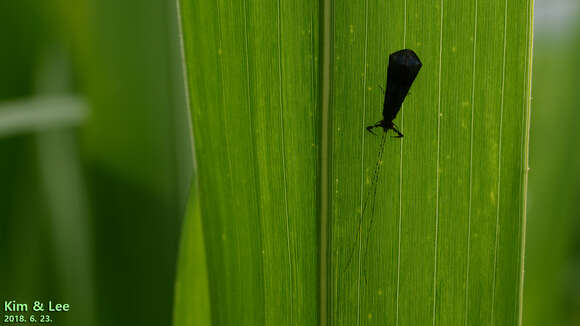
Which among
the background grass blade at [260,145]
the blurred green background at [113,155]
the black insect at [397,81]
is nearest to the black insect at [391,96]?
the black insect at [397,81]

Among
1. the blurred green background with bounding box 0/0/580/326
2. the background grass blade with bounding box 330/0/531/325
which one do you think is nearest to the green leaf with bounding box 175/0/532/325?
the background grass blade with bounding box 330/0/531/325

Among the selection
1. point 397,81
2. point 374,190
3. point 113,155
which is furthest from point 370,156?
point 113,155

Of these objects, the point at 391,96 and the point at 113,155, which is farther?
the point at 113,155

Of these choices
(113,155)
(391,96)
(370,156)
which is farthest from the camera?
(113,155)

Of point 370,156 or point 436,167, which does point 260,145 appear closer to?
point 370,156

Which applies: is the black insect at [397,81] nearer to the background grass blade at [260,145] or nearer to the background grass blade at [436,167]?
the background grass blade at [436,167]

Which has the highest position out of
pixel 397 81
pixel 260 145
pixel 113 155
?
pixel 397 81

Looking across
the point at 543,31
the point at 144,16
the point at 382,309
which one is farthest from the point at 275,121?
the point at 543,31

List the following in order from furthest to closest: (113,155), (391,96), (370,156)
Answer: (113,155) < (391,96) < (370,156)
